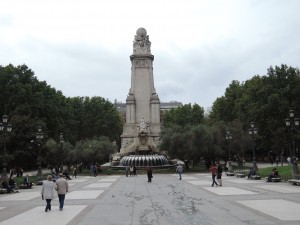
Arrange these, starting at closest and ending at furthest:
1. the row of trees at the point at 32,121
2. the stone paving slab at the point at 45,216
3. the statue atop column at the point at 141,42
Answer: the stone paving slab at the point at 45,216
the row of trees at the point at 32,121
the statue atop column at the point at 141,42

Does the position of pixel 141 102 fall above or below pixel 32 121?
Result: above

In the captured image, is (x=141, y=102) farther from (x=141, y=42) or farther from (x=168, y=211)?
(x=168, y=211)

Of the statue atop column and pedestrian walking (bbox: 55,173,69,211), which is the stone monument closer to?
the statue atop column

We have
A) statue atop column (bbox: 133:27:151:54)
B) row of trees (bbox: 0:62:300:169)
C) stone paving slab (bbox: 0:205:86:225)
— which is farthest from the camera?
statue atop column (bbox: 133:27:151:54)

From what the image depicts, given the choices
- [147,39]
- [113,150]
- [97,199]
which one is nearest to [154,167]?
[113,150]

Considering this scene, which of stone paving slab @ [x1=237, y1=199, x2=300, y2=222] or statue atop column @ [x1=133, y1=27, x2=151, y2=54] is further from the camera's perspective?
statue atop column @ [x1=133, y1=27, x2=151, y2=54]

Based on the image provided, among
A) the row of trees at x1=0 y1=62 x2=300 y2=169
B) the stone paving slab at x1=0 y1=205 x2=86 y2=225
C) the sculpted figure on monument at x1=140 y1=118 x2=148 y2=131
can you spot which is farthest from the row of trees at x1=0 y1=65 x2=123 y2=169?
the stone paving slab at x1=0 y1=205 x2=86 y2=225

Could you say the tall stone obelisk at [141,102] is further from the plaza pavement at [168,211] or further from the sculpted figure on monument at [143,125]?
the plaza pavement at [168,211]

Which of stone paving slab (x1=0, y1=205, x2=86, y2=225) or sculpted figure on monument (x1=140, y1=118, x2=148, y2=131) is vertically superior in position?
sculpted figure on monument (x1=140, y1=118, x2=148, y2=131)

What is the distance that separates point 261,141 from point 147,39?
1045 inches

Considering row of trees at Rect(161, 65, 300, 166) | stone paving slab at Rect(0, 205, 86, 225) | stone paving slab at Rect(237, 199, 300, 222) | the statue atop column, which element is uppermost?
the statue atop column

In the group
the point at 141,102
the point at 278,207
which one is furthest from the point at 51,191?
the point at 141,102

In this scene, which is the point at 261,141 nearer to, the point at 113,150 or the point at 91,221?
the point at 113,150


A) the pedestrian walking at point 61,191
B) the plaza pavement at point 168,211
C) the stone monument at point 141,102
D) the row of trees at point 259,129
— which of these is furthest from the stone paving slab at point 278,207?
the stone monument at point 141,102
